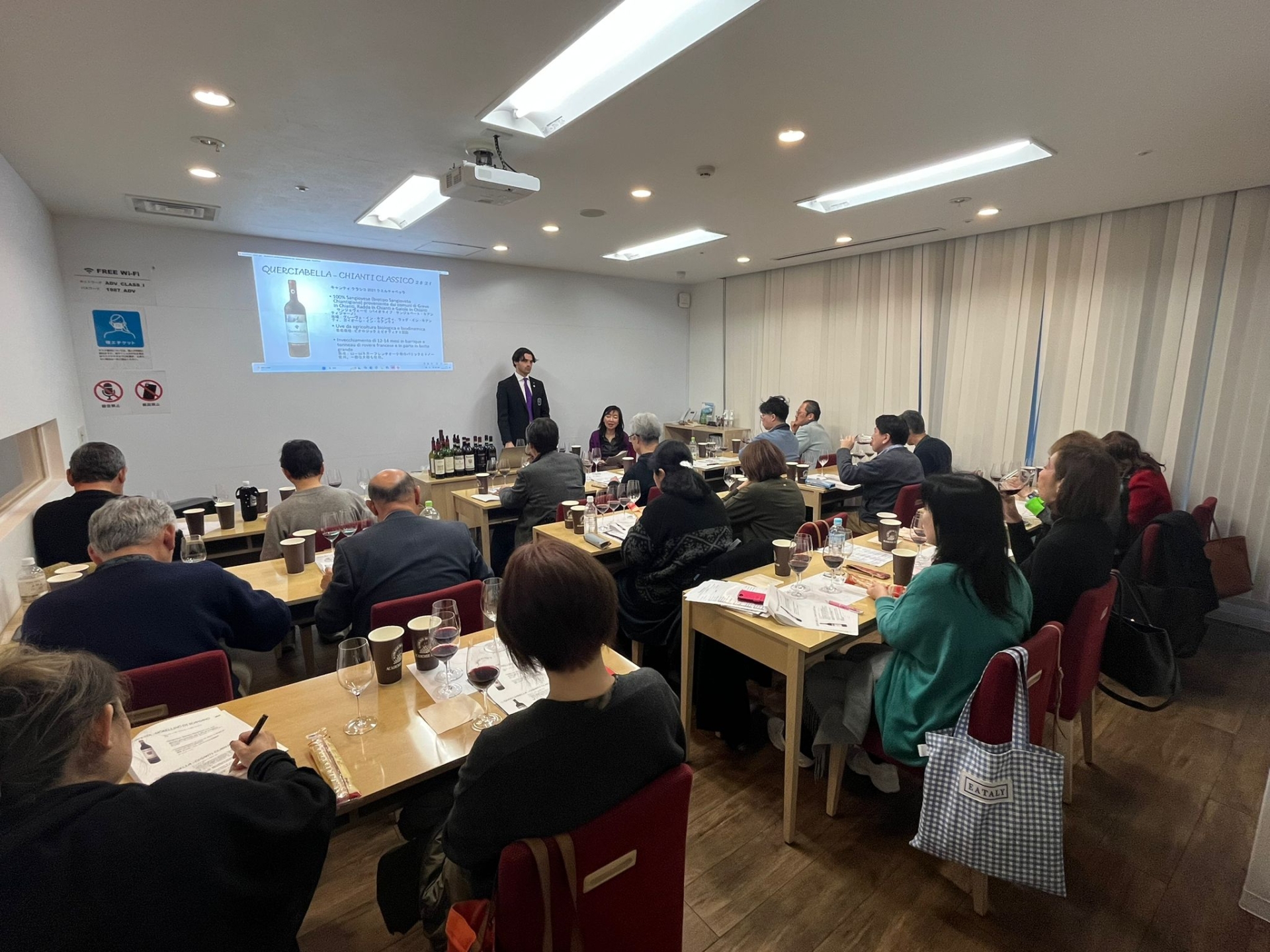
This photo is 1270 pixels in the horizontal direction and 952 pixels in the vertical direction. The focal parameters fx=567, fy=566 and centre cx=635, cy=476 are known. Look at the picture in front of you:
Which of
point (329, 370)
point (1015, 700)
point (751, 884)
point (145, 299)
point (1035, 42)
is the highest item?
point (1035, 42)

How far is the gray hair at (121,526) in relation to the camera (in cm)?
171

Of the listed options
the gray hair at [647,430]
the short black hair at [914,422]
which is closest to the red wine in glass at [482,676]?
the gray hair at [647,430]

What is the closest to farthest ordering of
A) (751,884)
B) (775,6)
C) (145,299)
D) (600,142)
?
(775,6)
(751,884)
(600,142)
(145,299)

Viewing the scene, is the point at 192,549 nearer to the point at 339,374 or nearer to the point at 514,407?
the point at 339,374

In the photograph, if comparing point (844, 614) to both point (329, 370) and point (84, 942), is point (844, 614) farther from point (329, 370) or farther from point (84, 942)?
point (329, 370)

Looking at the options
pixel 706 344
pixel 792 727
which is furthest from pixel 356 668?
pixel 706 344

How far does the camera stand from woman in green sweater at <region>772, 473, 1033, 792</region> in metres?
1.69

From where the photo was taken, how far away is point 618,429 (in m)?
6.45

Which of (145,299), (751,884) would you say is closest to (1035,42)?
(751,884)

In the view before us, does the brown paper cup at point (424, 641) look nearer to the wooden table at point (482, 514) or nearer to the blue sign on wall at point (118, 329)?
the wooden table at point (482, 514)

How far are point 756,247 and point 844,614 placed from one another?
4313 millimetres

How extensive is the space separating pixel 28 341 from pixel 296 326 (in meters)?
2.32

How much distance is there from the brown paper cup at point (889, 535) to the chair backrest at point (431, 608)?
1.91 metres

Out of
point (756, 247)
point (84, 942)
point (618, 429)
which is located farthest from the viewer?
point (618, 429)
